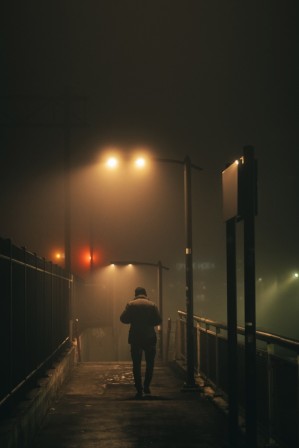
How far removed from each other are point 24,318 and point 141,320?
12.2 ft

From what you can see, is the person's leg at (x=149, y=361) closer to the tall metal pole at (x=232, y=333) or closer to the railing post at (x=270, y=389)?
the tall metal pole at (x=232, y=333)

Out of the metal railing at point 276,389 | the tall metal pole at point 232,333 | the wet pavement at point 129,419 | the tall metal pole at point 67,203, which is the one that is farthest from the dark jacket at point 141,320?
the tall metal pole at point 67,203

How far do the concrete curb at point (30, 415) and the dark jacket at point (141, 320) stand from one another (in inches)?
62.4

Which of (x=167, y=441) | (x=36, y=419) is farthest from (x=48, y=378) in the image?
(x=167, y=441)

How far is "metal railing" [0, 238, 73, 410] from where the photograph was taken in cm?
838

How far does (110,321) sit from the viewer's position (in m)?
50.9

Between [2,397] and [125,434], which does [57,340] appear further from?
[2,397]

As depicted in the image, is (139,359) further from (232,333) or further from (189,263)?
(232,333)

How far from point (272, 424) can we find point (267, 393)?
361 mm

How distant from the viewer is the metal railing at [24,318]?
8.38 meters

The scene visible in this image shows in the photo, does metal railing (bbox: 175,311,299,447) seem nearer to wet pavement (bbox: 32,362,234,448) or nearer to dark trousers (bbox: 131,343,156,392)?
wet pavement (bbox: 32,362,234,448)

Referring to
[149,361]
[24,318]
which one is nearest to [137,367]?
[149,361]

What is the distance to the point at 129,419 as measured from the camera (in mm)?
10648

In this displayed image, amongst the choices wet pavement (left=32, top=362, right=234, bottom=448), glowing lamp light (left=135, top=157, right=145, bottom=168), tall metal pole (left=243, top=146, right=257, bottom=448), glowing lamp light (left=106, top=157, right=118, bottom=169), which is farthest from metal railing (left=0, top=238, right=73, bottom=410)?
glowing lamp light (left=106, top=157, right=118, bottom=169)
